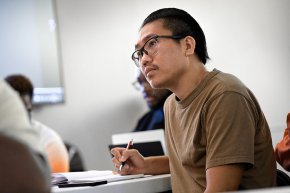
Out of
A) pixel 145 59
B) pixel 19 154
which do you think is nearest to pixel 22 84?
pixel 145 59

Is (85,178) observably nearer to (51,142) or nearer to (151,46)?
(151,46)

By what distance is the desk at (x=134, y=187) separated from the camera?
5.19 ft

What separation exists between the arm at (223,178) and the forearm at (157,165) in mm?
438

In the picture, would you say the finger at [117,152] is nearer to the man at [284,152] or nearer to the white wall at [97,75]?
the man at [284,152]

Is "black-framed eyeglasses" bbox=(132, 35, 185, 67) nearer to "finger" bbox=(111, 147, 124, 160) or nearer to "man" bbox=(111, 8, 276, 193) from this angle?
"man" bbox=(111, 8, 276, 193)

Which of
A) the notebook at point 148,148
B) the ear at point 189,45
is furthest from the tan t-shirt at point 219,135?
the notebook at point 148,148

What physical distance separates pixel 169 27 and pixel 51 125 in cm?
241

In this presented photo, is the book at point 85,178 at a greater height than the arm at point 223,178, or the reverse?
the arm at point 223,178

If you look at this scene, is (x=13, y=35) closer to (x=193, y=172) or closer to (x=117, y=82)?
(x=117, y=82)

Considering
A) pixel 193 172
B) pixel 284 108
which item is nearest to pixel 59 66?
pixel 284 108

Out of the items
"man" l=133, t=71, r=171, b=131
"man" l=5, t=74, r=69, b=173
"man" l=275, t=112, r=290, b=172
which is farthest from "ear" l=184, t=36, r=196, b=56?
"man" l=133, t=71, r=171, b=131

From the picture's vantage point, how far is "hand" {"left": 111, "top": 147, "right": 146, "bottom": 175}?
1883mm

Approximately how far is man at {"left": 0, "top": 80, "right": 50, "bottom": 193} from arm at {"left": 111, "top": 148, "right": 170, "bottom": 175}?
3.91 ft

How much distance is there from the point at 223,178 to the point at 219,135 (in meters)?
0.13
